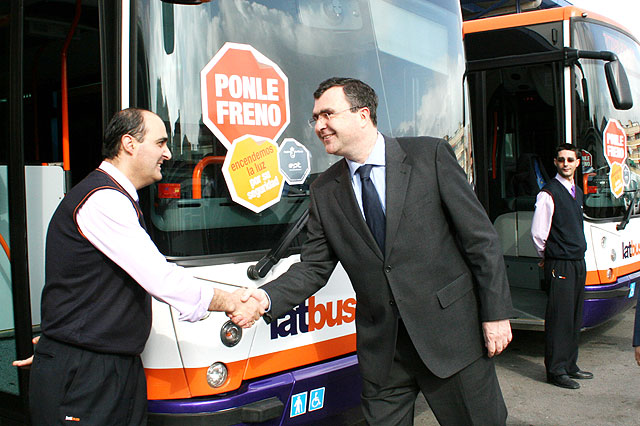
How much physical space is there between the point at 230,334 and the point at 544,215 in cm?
310

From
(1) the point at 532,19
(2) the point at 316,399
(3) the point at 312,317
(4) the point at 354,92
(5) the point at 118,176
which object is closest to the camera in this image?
(5) the point at 118,176

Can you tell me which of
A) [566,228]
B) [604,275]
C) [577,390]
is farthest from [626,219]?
[577,390]

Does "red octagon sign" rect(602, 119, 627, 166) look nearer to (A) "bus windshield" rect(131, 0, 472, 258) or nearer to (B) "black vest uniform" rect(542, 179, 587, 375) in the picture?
(B) "black vest uniform" rect(542, 179, 587, 375)

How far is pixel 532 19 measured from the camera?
5.83 metres

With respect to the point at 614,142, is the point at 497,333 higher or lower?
lower

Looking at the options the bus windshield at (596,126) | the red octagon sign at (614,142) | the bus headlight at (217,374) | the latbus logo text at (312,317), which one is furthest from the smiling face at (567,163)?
the bus headlight at (217,374)

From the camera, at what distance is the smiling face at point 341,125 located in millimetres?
2545

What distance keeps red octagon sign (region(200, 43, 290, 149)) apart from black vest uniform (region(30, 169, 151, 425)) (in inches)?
28.5

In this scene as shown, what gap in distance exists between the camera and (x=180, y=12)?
2795 mm

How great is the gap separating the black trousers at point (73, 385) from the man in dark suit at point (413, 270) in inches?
25.7

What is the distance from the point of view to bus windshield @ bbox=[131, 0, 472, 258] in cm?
276

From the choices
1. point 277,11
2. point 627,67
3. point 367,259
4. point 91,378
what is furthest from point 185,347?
point 627,67

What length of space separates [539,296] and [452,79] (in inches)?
121

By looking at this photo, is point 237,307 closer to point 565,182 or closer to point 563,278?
point 563,278
